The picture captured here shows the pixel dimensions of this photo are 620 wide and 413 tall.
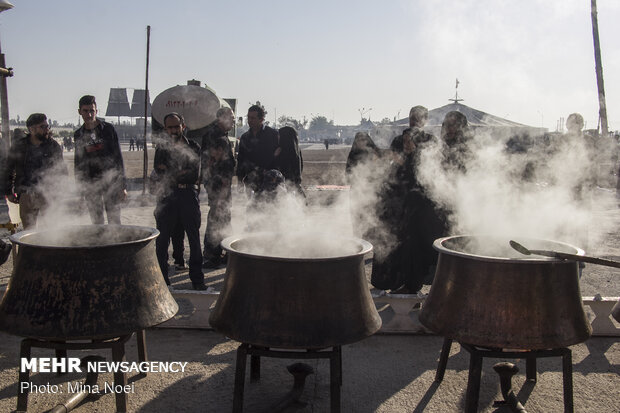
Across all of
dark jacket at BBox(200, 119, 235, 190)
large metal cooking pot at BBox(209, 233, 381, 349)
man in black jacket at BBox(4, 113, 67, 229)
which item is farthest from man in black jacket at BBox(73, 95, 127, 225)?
large metal cooking pot at BBox(209, 233, 381, 349)

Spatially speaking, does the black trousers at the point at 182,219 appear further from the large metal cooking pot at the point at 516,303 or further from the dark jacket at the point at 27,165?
the large metal cooking pot at the point at 516,303

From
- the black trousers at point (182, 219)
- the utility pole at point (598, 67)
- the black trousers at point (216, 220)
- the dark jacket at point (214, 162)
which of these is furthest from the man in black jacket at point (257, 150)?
the utility pole at point (598, 67)

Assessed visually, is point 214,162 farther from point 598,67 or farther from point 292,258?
point 598,67

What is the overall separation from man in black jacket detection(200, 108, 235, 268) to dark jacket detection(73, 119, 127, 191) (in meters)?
0.93

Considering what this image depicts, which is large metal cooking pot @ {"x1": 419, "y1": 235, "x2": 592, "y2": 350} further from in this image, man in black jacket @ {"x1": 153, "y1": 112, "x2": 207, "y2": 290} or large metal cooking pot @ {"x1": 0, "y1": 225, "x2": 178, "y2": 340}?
man in black jacket @ {"x1": 153, "y1": 112, "x2": 207, "y2": 290}

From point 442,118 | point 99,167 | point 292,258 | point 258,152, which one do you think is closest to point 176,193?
point 99,167

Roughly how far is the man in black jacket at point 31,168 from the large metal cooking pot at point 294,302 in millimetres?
3683

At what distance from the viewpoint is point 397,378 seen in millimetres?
3465

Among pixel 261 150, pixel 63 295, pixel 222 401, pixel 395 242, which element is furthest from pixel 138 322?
pixel 261 150

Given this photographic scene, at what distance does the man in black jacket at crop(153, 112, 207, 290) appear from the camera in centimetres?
489

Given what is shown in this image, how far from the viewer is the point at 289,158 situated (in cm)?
594

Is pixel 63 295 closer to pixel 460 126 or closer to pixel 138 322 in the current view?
pixel 138 322

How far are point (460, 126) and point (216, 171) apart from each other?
272cm

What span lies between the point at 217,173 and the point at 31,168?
1979 mm
